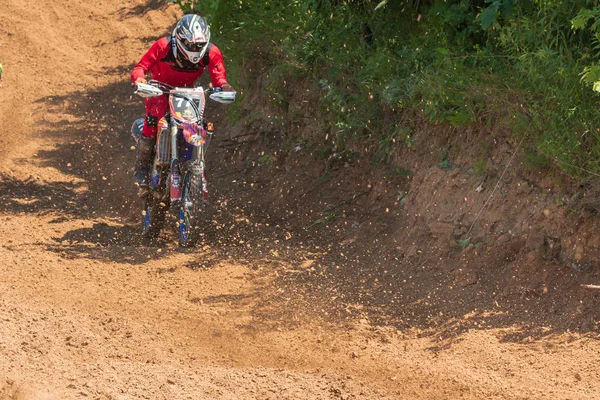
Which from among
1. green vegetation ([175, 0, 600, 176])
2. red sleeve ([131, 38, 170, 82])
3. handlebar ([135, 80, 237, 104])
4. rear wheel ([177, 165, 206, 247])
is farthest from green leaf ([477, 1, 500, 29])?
red sleeve ([131, 38, 170, 82])

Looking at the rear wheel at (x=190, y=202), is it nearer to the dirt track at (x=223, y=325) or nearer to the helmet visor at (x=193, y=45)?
the dirt track at (x=223, y=325)

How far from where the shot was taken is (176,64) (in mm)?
8922

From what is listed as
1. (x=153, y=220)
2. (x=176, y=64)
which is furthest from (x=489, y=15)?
(x=153, y=220)

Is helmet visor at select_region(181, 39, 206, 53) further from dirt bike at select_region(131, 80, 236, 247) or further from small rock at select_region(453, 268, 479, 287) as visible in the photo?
small rock at select_region(453, 268, 479, 287)

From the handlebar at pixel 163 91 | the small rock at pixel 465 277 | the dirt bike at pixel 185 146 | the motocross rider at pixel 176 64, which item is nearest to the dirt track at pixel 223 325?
the small rock at pixel 465 277

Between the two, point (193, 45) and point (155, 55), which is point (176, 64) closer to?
point (155, 55)

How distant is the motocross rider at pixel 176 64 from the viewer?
8664 millimetres

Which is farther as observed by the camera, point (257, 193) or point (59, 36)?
point (59, 36)

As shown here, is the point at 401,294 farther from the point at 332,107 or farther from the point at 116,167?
the point at 116,167

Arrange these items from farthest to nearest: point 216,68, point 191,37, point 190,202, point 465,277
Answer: point 216,68 < point 190,202 < point 191,37 < point 465,277

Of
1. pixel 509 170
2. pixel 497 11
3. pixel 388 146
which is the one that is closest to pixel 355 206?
pixel 388 146

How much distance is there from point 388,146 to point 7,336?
4.14m

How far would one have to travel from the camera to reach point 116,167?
39.0 ft

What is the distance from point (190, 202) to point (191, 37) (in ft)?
4.73
